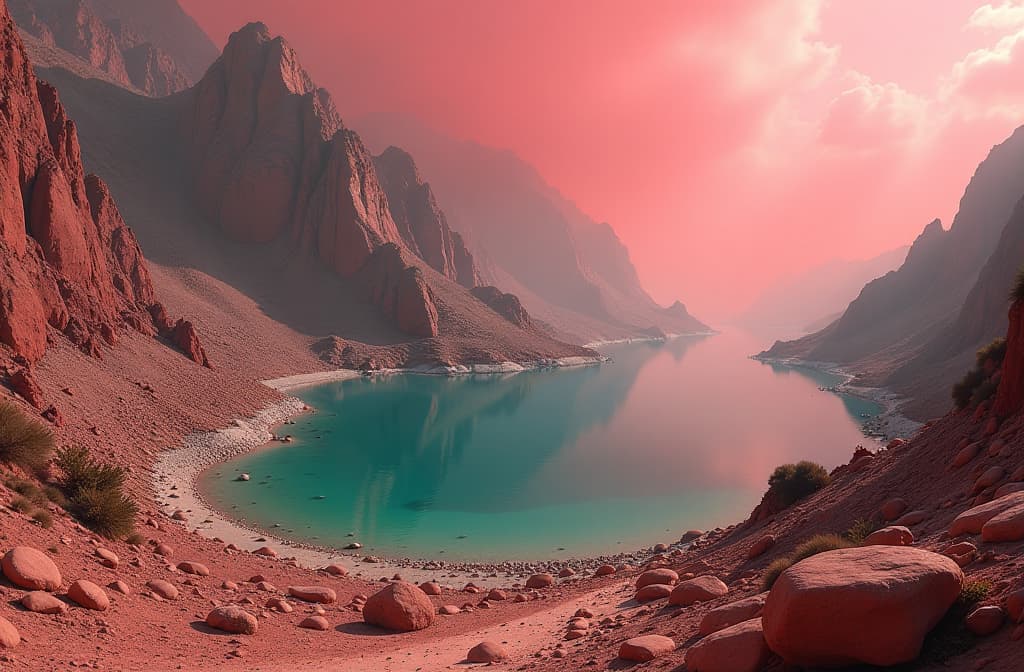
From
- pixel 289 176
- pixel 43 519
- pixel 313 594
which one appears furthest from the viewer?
pixel 289 176

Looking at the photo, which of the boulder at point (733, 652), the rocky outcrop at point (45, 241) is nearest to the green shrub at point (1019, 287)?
the boulder at point (733, 652)

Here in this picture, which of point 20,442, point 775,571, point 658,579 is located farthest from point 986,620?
point 20,442

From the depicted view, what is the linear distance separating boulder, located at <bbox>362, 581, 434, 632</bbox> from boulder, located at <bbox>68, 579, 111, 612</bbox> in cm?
604

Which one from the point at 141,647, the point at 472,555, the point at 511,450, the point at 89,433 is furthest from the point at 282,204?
the point at 141,647

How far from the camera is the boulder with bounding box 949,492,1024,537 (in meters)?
9.20

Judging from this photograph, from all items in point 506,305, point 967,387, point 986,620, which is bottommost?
point 986,620

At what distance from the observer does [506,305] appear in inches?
6122

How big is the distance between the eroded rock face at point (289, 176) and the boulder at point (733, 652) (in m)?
116

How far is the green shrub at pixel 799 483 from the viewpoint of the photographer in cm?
2081

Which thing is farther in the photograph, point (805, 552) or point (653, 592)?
point (653, 592)

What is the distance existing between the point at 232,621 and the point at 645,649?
9274mm

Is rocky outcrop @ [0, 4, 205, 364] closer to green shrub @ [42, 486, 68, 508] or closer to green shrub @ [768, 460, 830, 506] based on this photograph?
green shrub @ [42, 486, 68, 508]

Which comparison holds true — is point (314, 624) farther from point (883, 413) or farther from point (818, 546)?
point (883, 413)

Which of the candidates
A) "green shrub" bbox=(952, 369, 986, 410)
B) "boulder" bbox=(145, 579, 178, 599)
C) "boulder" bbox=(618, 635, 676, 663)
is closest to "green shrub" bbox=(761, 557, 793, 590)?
"boulder" bbox=(618, 635, 676, 663)
